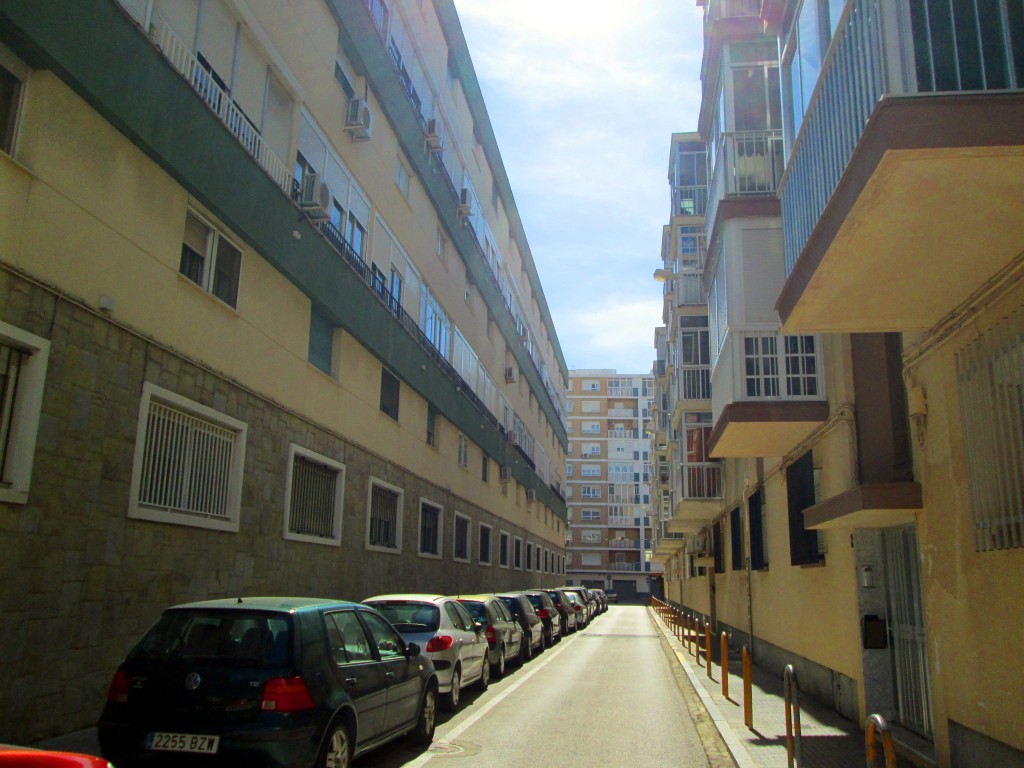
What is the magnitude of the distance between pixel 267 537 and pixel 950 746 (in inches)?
342

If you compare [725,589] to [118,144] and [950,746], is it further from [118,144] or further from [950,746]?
[118,144]

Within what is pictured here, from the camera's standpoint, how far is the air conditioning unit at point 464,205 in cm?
2457

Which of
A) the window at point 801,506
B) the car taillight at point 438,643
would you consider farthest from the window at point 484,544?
the car taillight at point 438,643

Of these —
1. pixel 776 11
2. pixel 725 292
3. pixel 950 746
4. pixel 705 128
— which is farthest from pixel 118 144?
pixel 705 128

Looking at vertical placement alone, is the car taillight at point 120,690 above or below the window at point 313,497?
below

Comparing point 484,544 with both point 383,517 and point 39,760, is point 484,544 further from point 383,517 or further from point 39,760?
point 39,760

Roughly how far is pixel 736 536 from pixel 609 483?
69.0 m

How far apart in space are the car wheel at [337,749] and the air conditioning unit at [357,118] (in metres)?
11.7

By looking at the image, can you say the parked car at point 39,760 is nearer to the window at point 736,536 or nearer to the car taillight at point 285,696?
the car taillight at point 285,696

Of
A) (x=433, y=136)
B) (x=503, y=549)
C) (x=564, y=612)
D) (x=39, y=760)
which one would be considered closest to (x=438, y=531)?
(x=564, y=612)

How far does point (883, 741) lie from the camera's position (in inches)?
177

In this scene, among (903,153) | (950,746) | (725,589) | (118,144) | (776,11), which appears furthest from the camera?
(725,589)

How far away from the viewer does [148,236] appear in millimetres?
9148

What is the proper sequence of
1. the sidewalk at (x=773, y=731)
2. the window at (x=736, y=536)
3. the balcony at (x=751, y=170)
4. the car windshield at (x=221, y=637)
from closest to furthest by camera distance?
the car windshield at (x=221, y=637) → the sidewalk at (x=773, y=731) → the balcony at (x=751, y=170) → the window at (x=736, y=536)
